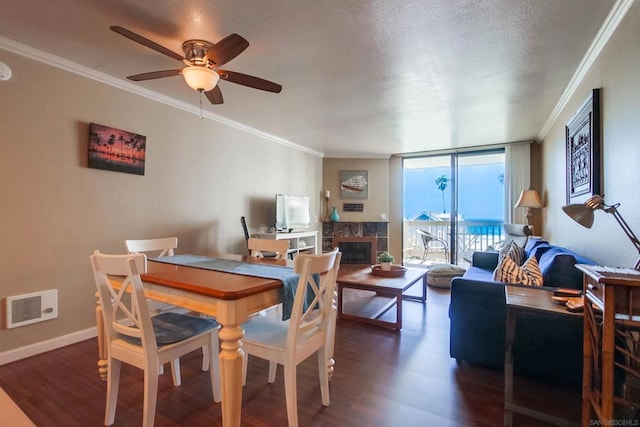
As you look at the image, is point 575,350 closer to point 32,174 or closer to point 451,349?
point 451,349

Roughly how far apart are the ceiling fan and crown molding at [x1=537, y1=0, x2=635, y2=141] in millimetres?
2130

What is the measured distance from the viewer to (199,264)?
2.06 metres

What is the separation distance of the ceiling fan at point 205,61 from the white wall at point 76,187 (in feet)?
3.07

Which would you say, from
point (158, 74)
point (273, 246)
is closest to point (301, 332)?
point (273, 246)

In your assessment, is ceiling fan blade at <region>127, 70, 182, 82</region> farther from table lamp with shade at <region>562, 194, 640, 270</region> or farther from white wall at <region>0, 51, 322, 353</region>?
table lamp with shade at <region>562, 194, 640, 270</region>

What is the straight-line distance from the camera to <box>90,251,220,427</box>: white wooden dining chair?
1.43 m

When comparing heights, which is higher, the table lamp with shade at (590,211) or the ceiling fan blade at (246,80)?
the ceiling fan blade at (246,80)

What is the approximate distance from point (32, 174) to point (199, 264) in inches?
62.8

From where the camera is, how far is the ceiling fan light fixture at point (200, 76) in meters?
1.97

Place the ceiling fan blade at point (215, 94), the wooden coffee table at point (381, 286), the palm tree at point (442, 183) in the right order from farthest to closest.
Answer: the palm tree at point (442, 183), the wooden coffee table at point (381, 286), the ceiling fan blade at point (215, 94)

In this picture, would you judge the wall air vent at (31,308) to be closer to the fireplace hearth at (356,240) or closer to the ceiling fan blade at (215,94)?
the ceiling fan blade at (215,94)

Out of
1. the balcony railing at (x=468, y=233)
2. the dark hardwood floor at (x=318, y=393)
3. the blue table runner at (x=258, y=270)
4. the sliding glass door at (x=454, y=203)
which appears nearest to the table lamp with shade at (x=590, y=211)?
the dark hardwood floor at (x=318, y=393)

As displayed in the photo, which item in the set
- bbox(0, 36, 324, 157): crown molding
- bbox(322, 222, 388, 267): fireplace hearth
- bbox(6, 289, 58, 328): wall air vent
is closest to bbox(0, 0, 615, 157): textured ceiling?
bbox(0, 36, 324, 157): crown molding

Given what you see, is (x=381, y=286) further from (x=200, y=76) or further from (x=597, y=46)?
(x=597, y=46)
